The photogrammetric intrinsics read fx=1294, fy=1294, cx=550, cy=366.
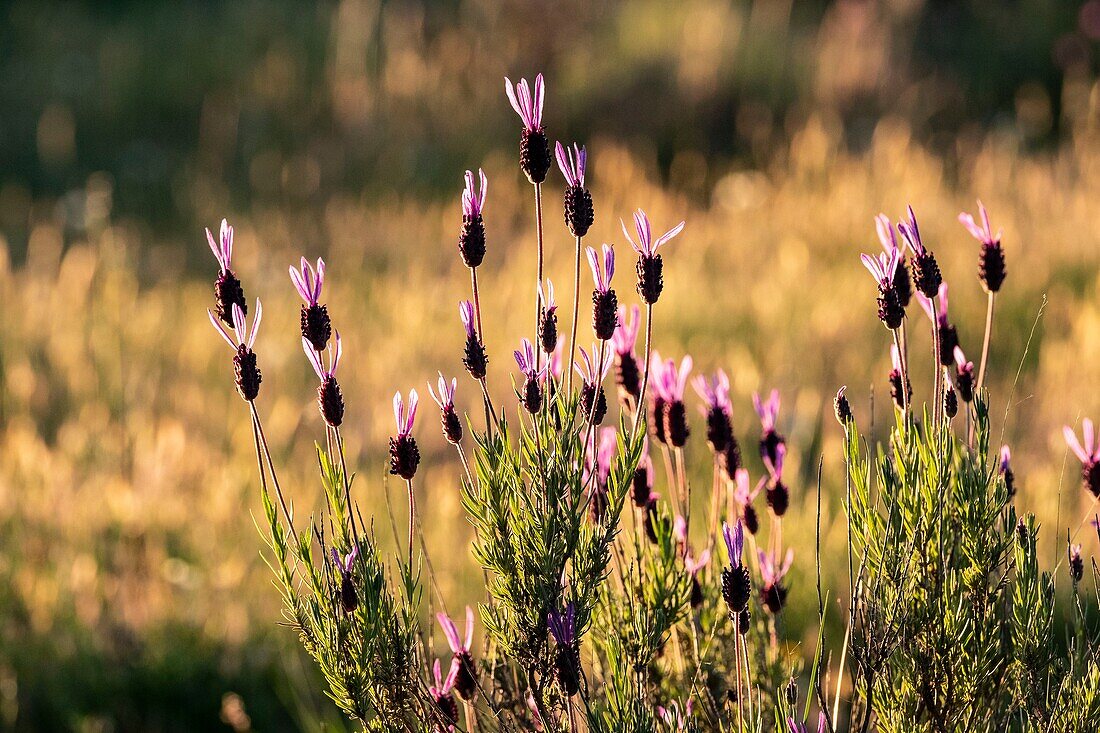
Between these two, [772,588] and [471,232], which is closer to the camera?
[471,232]

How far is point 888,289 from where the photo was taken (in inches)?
61.8

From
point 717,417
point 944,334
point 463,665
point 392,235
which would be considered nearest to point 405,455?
point 463,665

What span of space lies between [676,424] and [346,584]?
0.50 m

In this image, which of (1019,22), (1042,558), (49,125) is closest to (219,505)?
(1042,558)

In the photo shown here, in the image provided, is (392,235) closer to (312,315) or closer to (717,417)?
(717,417)

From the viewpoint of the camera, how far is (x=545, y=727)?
167 cm

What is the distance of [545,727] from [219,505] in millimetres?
2445

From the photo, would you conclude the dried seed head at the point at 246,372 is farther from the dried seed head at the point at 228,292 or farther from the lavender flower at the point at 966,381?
the lavender flower at the point at 966,381

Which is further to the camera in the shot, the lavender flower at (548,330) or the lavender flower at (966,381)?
the lavender flower at (966,381)

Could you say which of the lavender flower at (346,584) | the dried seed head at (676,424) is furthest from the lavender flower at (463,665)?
the dried seed head at (676,424)

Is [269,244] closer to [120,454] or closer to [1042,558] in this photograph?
[120,454]

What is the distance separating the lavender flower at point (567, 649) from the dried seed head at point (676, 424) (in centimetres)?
29

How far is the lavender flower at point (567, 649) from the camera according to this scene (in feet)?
5.21

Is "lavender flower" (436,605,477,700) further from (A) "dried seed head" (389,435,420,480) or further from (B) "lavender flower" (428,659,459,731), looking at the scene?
(A) "dried seed head" (389,435,420,480)
